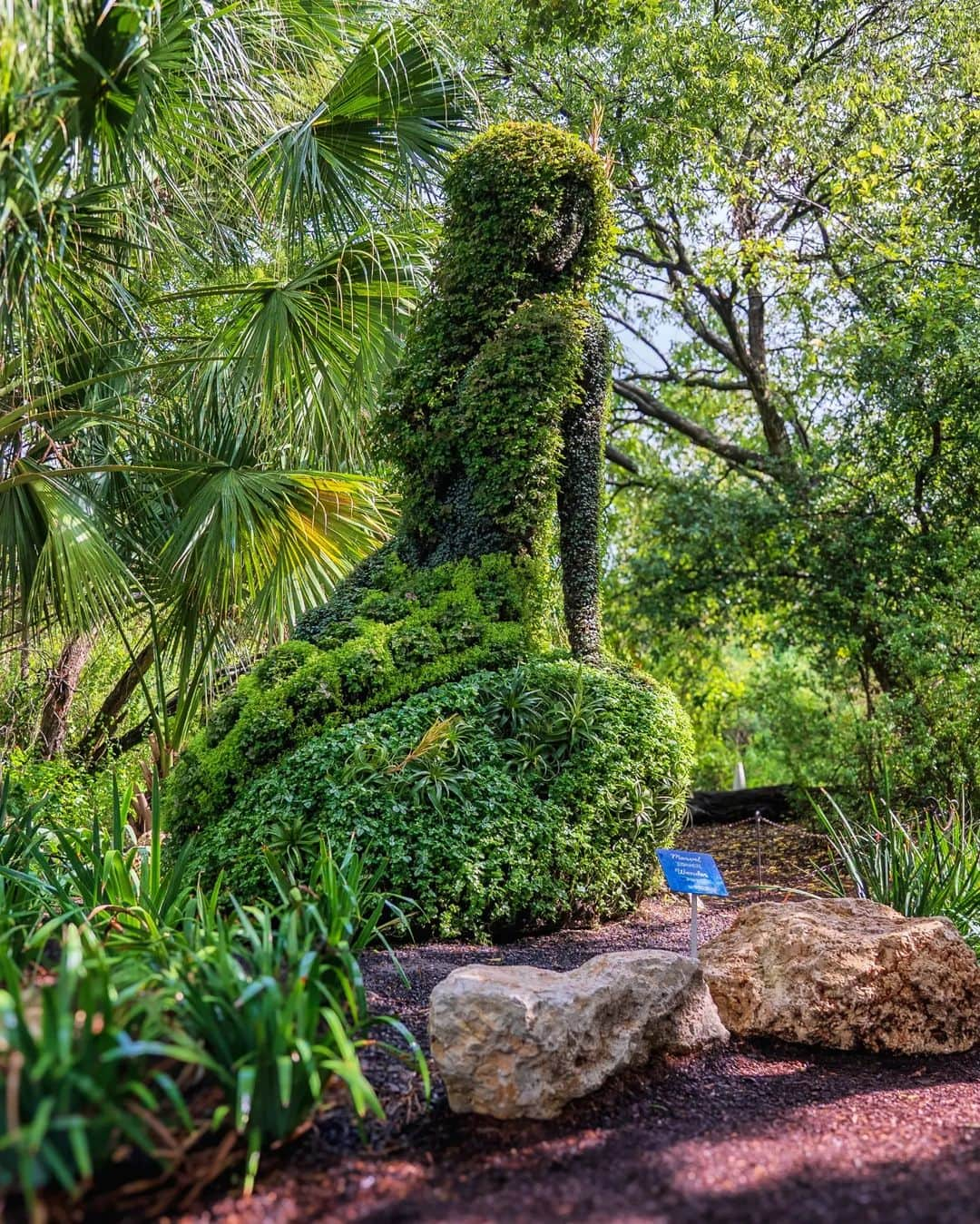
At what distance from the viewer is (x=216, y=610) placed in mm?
6559

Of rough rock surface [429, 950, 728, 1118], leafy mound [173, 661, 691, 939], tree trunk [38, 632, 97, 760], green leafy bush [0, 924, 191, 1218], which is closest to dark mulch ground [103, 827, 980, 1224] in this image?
rough rock surface [429, 950, 728, 1118]

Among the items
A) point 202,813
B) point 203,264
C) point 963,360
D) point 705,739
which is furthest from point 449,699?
point 705,739

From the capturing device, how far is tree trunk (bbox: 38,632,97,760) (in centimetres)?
1002

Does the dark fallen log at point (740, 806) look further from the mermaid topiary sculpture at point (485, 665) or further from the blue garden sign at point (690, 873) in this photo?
the blue garden sign at point (690, 873)

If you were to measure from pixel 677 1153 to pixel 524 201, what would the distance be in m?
5.23

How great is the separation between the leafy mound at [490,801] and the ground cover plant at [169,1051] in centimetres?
142

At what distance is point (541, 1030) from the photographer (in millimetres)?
2809

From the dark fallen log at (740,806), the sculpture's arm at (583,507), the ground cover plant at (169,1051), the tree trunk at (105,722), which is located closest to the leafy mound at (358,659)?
the sculpture's arm at (583,507)

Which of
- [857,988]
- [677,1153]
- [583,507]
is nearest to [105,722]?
→ [583,507]

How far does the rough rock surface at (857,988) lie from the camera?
3670 mm

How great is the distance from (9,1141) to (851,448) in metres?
9.01

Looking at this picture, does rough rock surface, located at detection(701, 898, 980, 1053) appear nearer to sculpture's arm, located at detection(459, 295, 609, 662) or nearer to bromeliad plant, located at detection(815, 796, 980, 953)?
bromeliad plant, located at detection(815, 796, 980, 953)

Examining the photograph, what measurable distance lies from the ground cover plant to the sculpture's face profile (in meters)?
4.42

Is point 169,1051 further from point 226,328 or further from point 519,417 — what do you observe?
point 226,328
